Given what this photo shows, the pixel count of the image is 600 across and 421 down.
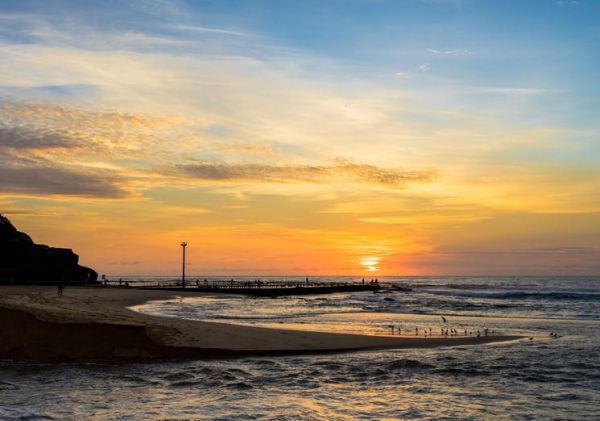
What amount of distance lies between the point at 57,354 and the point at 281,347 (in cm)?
A: 807

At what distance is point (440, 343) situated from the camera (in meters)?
25.0

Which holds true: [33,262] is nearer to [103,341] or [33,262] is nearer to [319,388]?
[103,341]

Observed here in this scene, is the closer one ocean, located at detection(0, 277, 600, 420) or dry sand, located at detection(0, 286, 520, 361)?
ocean, located at detection(0, 277, 600, 420)

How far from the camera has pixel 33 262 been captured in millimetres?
80000

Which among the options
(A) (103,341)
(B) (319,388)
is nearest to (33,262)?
(A) (103,341)

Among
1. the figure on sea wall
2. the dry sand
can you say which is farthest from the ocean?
the figure on sea wall

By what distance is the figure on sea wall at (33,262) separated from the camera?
75.4 m

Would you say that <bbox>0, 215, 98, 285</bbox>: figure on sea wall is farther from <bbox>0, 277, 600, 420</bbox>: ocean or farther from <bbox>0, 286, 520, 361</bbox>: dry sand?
<bbox>0, 277, 600, 420</bbox>: ocean

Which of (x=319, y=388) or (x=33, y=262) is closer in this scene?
(x=319, y=388)

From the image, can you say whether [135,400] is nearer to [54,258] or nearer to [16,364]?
[16,364]

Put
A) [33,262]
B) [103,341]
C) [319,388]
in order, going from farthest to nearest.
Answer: [33,262] < [103,341] < [319,388]

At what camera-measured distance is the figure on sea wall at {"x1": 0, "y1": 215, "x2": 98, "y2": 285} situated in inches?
2968

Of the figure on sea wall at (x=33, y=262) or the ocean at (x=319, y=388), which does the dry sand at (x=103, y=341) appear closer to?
the ocean at (x=319, y=388)

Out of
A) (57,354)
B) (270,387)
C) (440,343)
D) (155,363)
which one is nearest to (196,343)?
(155,363)
